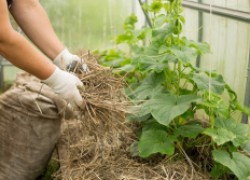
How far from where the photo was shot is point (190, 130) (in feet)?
6.35

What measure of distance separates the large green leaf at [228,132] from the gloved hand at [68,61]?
2.16 feet

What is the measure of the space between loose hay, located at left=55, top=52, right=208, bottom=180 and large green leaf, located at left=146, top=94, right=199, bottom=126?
131 mm

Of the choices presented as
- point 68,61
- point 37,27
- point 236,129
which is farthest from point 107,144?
point 37,27

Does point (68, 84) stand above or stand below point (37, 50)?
below

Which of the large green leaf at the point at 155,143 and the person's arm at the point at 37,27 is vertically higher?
the person's arm at the point at 37,27

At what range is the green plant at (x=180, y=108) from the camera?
71.1 inches

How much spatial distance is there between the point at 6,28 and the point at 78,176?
0.73m

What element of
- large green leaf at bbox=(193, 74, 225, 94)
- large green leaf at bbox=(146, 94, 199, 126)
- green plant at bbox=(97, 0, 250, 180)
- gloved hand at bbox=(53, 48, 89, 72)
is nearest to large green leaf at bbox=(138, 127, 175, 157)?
green plant at bbox=(97, 0, 250, 180)

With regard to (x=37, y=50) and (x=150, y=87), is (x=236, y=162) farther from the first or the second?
(x=37, y=50)

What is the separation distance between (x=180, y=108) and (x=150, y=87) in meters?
0.34

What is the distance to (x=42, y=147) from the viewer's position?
97.0 inches

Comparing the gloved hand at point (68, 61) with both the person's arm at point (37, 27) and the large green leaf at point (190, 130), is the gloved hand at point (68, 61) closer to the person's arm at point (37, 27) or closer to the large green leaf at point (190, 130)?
the person's arm at point (37, 27)

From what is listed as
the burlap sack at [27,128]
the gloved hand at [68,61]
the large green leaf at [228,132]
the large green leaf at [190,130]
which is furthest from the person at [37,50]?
the large green leaf at [228,132]

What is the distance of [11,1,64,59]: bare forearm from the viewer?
2195 mm
